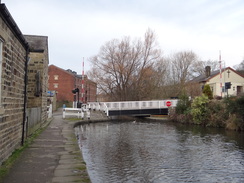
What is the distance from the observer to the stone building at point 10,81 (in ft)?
19.1

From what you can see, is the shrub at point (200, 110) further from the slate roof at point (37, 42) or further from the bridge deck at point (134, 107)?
the slate roof at point (37, 42)

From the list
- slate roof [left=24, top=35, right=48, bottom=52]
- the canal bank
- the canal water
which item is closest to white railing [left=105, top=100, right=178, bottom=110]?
slate roof [left=24, top=35, right=48, bottom=52]

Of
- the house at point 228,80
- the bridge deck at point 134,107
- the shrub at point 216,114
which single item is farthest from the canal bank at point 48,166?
the house at point 228,80

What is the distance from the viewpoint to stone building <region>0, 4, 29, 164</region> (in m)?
5.83

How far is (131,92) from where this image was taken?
35344mm

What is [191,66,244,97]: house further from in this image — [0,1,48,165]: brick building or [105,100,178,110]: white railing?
[0,1,48,165]: brick building

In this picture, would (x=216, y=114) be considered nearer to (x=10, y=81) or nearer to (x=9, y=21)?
(x=10, y=81)

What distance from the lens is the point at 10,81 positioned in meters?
6.66

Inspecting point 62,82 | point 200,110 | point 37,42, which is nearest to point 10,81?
point 37,42

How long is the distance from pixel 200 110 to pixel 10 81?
19.9 m

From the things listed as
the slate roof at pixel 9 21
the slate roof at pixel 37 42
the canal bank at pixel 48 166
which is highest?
the slate roof at pixel 37 42

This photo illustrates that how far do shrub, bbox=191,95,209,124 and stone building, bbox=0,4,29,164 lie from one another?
716 inches

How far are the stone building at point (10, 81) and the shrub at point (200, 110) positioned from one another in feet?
59.7

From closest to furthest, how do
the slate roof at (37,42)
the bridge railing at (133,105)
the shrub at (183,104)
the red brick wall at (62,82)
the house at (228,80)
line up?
1. the slate roof at (37,42)
2. the shrub at (183,104)
3. the bridge railing at (133,105)
4. the house at (228,80)
5. the red brick wall at (62,82)
